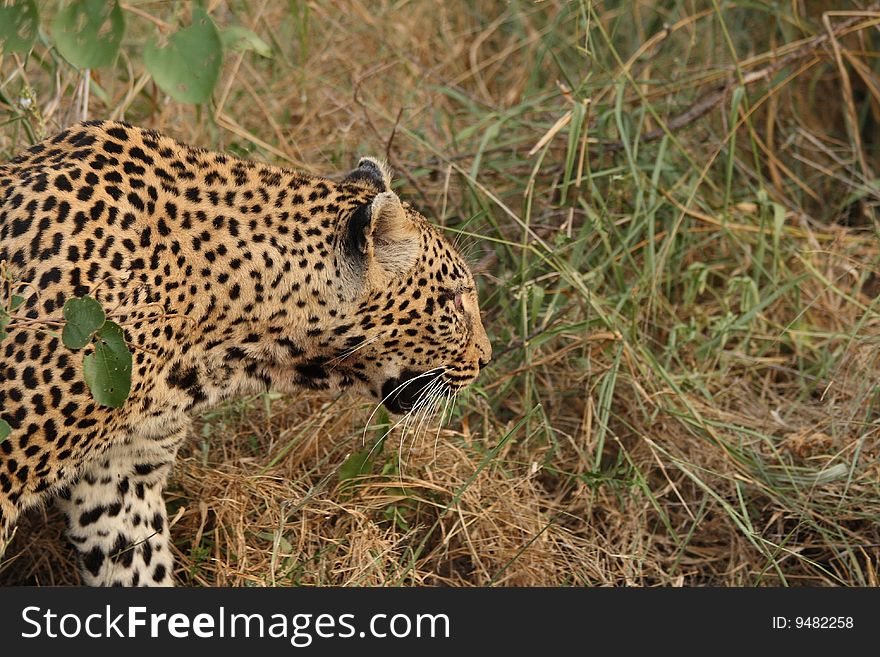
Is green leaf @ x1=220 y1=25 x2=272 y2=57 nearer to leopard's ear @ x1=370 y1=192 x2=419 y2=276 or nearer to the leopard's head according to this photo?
the leopard's head

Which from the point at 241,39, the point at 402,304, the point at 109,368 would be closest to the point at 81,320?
the point at 109,368

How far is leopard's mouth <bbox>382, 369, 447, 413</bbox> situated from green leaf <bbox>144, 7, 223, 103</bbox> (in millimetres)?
2347

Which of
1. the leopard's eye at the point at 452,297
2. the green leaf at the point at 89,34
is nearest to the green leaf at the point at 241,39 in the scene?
the leopard's eye at the point at 452,297

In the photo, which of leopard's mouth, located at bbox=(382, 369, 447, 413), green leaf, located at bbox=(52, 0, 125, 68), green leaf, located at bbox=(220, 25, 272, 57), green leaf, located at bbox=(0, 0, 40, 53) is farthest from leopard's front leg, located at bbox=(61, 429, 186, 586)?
green leaf, located at bbox=(52, 0, 125, 68)

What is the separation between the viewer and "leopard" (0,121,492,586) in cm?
364

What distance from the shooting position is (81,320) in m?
2.98

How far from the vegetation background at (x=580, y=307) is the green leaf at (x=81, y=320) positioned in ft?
5.26

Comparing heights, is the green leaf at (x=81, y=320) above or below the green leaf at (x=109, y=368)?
above

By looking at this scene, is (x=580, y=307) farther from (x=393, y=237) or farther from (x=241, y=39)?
(x=241, y=39)

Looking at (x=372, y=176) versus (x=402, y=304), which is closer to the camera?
(x=402, y=304)

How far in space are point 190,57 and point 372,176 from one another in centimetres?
245

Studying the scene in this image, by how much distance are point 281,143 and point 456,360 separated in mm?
2354

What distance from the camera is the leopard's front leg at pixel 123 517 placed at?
4.25 meters

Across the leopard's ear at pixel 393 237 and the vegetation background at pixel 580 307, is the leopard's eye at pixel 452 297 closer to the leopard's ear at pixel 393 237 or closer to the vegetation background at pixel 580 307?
the leopard's ear at pixel 393 237
